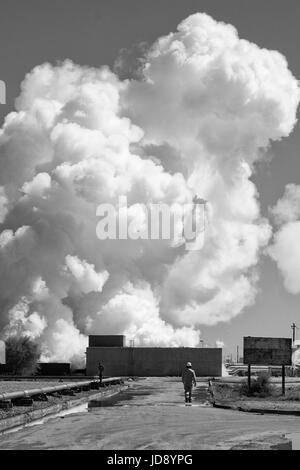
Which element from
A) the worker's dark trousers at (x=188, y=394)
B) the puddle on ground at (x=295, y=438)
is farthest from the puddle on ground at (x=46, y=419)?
the puddle on ground at (x=295, y=438)

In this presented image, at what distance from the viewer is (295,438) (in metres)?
15.1

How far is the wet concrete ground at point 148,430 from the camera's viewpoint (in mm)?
14055

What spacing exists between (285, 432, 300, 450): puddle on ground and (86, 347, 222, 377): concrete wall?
8632 centimetres

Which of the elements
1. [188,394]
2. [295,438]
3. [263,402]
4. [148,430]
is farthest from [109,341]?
[295,438]

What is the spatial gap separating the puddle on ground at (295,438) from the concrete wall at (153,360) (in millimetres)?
Answer: 86320

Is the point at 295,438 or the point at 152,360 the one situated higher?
the point at 295,438

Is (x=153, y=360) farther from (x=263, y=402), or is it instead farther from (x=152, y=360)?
(x=263, y=402)

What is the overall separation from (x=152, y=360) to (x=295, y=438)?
290ft

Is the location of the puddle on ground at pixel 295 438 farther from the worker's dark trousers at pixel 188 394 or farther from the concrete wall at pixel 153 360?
the concrete wall at pixel 153 360

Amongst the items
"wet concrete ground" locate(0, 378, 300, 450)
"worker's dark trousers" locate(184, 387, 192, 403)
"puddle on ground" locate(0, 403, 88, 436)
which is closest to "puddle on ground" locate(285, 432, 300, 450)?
"wet concrete ground" locate(0, 378, 300, 450)

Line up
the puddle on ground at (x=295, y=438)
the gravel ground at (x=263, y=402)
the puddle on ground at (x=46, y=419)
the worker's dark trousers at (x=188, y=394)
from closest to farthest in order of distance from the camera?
the puddle on ground at (x=295, y=438) < the puddle on ground at (x=46, y=419) < the gravel ground at (x=263, y=402) < the worker's dark trousers at (x=188, y=394)

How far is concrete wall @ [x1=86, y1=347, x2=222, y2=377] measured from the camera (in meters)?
102
